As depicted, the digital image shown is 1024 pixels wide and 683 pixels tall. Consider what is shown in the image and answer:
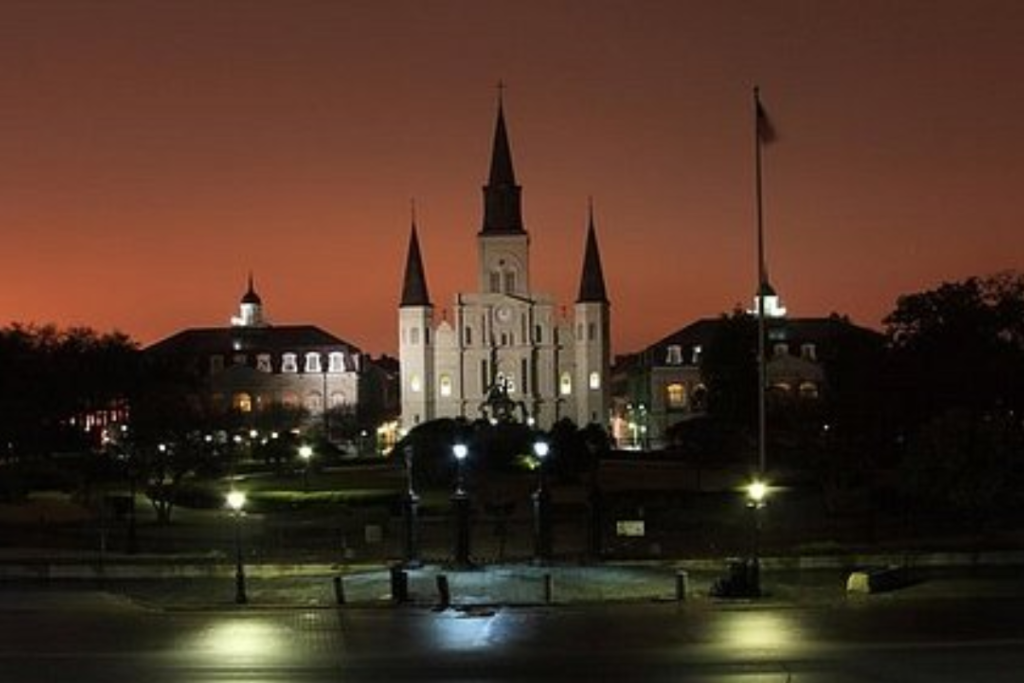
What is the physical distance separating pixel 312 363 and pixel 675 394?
134ft

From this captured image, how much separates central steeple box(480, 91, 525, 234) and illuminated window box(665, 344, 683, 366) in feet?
69.1

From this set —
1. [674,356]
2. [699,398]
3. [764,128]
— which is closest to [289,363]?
[674,356]

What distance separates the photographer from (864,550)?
41.5 metres

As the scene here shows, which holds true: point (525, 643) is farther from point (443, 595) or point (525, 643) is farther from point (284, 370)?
point (284, 370)

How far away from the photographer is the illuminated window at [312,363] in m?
177

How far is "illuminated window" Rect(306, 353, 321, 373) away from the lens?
17651 centimetres

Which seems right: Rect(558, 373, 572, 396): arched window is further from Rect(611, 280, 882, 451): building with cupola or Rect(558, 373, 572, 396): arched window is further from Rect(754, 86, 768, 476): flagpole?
Rect(754, 86, 768, 476): flagpole

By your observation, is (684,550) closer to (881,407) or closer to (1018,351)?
(881,407)

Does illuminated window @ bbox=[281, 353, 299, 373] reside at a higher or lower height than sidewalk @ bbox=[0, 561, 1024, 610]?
higher

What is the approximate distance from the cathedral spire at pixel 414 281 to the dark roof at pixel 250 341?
19753 millimetres

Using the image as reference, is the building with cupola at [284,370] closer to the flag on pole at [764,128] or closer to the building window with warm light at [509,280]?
the building window with warm light at [509,280]

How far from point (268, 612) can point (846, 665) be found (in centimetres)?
1393

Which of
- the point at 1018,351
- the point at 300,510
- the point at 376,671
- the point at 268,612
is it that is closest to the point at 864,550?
the point at 268,612

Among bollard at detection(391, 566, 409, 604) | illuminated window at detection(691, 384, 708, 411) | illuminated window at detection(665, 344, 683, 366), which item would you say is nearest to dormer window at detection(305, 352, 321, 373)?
illuminated window at detection(665, 344, 683, 366)
